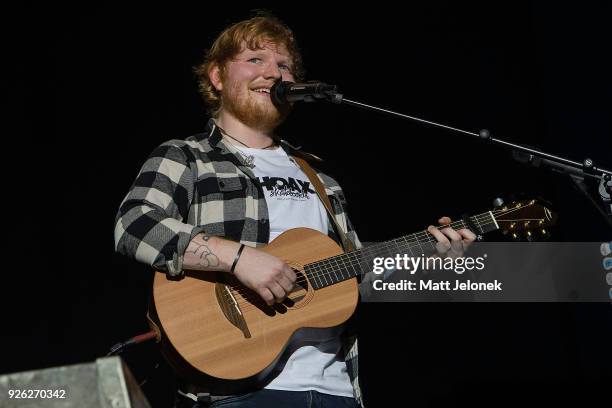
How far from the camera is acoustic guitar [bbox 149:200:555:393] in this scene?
6.25ft

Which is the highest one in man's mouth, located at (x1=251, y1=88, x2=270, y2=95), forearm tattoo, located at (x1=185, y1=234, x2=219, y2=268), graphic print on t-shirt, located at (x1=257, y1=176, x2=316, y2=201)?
man's mouth, located at (x1=251, y1=88, x2=270, y2=95)

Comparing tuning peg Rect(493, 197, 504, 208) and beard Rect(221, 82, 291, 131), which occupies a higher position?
beard Rect(221, 82, 291, 131)

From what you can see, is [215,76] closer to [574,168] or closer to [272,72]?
[272,72]

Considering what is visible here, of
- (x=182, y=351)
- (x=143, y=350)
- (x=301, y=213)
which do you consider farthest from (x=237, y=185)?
(x=143, y=350)

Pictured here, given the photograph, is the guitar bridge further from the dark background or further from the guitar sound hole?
the dark background

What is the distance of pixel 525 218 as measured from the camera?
2.44 meters

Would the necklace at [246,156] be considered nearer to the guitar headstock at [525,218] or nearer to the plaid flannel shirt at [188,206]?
the plaid flannel shirt at [188,206]

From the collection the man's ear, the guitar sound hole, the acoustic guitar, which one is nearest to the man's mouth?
the man's ear

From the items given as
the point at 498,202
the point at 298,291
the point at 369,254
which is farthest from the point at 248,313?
the point at 498,202

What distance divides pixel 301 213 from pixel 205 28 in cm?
138

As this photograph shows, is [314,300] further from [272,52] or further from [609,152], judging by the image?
[609,152]

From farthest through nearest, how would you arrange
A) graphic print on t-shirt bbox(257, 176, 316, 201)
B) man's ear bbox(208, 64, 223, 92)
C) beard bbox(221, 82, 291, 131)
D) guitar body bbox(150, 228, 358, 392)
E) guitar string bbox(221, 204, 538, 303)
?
man's ear bbox(208, 64, 223, 92), beard bbox(221, 82, 291, 131), graphic print on t-shirt bbox(257, 176, 316, 201), guitar string bbox(221, 204, 538, 303), guitar body bbox(150, 228, 358, 392)

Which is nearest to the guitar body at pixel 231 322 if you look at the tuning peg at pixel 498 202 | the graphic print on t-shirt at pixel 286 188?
the graphic print on t-shirt at pixel 286 188

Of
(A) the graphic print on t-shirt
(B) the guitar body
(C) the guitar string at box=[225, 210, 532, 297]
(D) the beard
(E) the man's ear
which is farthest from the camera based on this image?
(E) the man's ear
